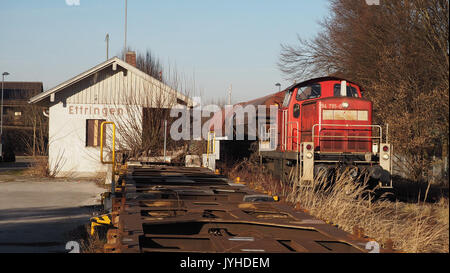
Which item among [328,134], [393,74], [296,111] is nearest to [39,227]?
[328,134]

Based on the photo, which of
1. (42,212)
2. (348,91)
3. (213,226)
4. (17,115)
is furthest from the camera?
(17,115)

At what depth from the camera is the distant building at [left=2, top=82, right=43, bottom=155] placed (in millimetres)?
40844

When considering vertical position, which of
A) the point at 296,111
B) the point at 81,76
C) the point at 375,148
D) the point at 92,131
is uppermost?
the point at 81,76

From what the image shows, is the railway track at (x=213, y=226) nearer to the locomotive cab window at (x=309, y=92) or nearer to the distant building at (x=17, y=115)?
the locomotive cab window at (x=309, y=92)

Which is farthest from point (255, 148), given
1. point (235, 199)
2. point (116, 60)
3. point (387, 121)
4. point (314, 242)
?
point (314, 242)

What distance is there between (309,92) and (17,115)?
52342mm

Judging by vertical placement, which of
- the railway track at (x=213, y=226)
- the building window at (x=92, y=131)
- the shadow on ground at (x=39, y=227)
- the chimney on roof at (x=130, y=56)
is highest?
the chimney on roof at (x=130, y=56)

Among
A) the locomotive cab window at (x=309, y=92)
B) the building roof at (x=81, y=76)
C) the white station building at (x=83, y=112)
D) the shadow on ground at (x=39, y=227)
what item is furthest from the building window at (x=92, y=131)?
the locomotive cab window at (x=309, y=92)

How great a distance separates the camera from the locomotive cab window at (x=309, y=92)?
12.5 meters

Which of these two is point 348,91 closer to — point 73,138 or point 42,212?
point 42,212

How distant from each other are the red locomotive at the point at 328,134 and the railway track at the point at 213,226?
13.4 feet

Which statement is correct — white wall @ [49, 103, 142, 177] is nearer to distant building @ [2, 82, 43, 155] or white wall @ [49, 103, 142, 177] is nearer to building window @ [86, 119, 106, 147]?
building window @ [86, 119, 106, 147]

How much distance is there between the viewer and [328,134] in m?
11.8

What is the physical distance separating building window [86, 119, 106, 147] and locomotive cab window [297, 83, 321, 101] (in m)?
11.8
